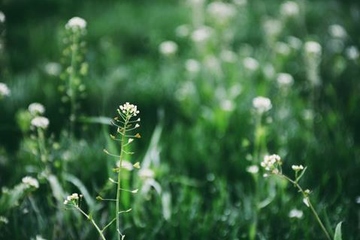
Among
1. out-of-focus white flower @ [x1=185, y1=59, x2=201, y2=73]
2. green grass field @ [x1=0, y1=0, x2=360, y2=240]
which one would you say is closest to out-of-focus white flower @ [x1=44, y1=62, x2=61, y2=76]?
green grass field @ [x1=0, y1=0, x2=360, y2=240]

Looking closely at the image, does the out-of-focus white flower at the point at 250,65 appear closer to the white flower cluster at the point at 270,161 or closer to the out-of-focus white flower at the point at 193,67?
the out-of-focus white flower at the point at 193,67

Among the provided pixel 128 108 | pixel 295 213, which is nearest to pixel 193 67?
pixel 295 213

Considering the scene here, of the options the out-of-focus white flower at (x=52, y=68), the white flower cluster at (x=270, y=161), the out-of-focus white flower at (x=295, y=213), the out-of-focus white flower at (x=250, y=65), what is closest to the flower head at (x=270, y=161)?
the white flower cluster at (x=270, y=161)

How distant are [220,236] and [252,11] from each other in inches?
152

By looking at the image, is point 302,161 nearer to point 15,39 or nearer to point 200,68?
point 200,68

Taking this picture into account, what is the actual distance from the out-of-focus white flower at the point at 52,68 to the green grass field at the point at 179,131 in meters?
0.02

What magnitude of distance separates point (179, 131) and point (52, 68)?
126cm

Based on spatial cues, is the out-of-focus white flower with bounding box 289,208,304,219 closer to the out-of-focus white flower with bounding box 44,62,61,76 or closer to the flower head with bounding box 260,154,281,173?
the flower head with bounding box 260,154,281,173

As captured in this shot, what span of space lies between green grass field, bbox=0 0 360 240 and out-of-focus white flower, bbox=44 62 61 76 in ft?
0.05

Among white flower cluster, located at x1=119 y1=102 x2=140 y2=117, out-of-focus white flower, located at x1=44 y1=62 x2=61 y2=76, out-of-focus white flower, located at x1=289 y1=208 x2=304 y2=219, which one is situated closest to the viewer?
white flower cluster, located at x1=119 y1=102 x2=140 y2=117

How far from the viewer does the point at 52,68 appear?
139 inches

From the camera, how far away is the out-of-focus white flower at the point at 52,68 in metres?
3.48

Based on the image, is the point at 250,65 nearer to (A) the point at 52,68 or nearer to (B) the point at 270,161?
(A) the point at 52,68

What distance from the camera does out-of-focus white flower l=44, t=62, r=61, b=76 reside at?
3477 millimetres
